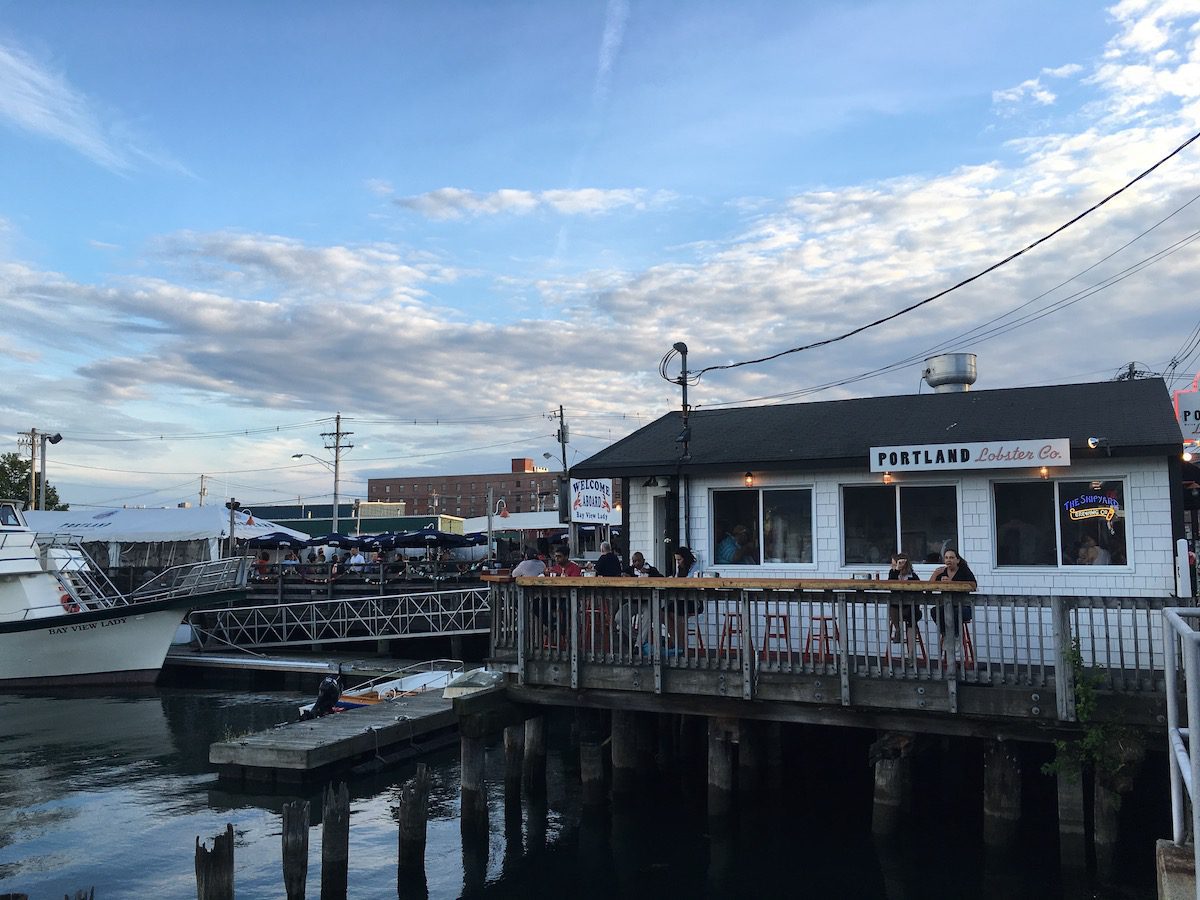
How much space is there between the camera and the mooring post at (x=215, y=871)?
30.2ft

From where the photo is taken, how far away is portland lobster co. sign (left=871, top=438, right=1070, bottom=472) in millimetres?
12781

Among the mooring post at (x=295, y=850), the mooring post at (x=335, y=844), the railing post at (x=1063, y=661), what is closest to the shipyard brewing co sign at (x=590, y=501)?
the mooring post at (x=335, y=844)

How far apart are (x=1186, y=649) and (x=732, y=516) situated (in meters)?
11.3

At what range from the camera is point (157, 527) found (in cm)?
3919

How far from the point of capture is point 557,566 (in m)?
13.9

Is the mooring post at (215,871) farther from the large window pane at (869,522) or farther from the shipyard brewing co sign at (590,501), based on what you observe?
the shipyard brewing co sign at (590,501)

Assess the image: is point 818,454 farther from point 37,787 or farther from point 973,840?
point 37,787

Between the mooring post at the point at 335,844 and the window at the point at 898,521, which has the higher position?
the window at the point at 898,521

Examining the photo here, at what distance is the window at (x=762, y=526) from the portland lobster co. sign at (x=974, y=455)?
4.89 feet

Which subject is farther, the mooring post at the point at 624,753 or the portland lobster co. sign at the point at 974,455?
the mooring post at the point at 624,753

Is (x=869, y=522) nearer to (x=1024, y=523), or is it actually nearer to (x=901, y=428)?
(x=901, y=428)

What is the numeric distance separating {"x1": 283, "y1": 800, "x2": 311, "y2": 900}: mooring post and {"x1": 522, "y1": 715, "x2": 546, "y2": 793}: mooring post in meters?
5.75

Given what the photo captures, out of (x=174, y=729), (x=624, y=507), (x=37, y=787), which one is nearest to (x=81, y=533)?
(x=174, y=729)

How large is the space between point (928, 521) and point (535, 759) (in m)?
7.33
